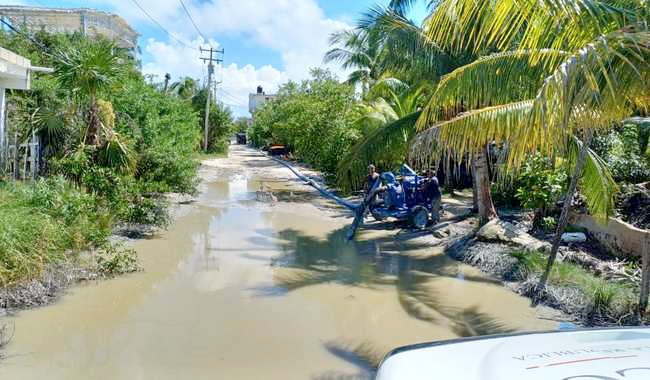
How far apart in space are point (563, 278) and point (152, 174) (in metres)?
8.92

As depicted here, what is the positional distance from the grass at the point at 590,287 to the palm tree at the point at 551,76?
2.30ft

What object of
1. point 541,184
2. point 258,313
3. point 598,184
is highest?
point 598,184

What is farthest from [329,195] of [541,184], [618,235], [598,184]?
[598,184]

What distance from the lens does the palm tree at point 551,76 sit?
4.72m

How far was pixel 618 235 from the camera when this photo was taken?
31.0 ft

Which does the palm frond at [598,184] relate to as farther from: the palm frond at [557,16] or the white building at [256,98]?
the white building at [256,98]

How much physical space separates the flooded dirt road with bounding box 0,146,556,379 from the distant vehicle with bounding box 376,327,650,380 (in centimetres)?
271

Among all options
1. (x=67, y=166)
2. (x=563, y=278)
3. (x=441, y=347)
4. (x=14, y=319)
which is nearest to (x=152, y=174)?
(x=67, y=166)

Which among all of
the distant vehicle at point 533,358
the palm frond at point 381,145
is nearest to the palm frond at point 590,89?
the distant vehicle at point 533,358

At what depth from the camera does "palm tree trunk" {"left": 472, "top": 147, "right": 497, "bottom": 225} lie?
433 inches

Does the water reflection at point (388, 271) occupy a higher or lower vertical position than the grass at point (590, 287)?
lower

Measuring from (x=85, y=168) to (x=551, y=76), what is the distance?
8762 mm

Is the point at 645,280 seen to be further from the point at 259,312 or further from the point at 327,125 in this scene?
the point at 327,125

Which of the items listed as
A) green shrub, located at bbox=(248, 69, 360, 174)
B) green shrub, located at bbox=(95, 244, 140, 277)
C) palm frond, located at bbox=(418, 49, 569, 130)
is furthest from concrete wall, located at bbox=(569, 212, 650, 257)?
green shrub, located at bbox=(248, 69, 360, 174)
